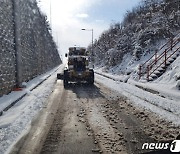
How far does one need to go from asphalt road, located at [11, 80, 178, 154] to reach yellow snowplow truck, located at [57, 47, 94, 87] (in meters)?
9.96

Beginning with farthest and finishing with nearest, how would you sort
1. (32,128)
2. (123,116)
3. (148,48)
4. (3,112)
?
(148,48) < (3,112) < (123,116) < (32,128)

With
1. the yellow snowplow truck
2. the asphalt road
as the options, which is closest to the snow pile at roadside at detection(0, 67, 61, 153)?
the asphalt road

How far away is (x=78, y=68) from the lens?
21.4 metres

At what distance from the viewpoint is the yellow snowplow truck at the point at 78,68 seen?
67.2 feet

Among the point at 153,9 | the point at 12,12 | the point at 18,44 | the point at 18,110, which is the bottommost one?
the point at 18,110

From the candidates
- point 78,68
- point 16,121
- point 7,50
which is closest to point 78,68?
point 78,68

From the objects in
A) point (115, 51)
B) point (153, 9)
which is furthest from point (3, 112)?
point (115, 51)

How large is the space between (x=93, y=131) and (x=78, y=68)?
14.4 m

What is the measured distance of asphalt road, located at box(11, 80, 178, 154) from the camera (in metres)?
5.82

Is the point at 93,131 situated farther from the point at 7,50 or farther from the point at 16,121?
the point at 7,50

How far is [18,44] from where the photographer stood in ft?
56.9

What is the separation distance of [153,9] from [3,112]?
90.3ft

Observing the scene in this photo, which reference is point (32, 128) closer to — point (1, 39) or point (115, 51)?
point (1, 39)

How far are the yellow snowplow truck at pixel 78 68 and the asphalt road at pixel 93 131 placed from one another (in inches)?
392
